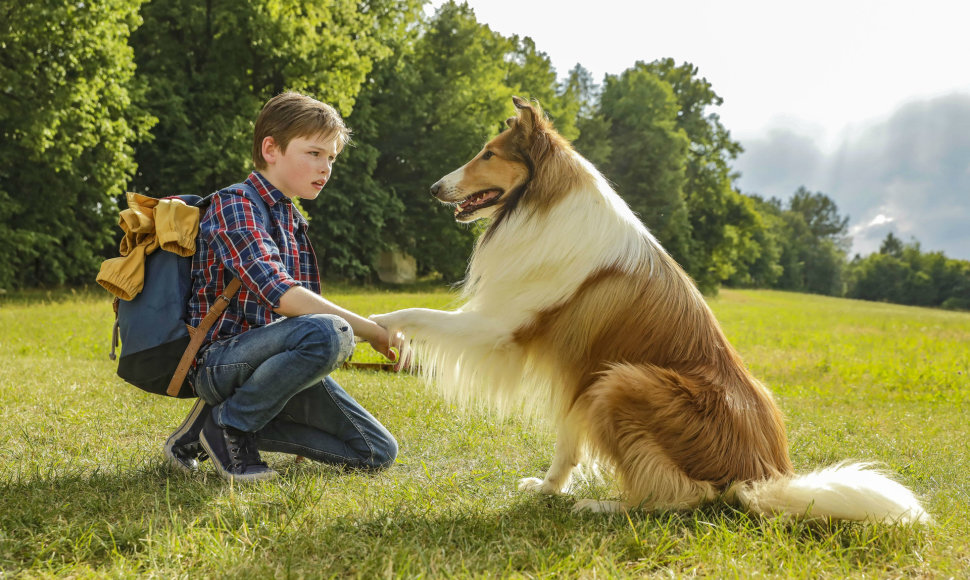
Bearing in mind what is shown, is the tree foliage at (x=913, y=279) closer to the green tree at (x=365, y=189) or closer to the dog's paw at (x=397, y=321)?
the green tree at (x=365, y=189)

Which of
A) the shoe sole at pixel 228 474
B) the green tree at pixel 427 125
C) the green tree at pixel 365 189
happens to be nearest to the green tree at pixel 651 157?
the green tree at pixel 427 125

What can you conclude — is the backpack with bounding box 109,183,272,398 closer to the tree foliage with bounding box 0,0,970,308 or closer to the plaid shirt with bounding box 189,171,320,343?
the plaid shirt with bounding box 189,171,320,343

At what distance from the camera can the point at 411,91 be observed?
26656 millimetres

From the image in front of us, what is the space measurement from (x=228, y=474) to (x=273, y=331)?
74 cm

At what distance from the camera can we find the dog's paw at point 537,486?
11.4ft

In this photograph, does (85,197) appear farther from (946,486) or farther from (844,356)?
(946,486)

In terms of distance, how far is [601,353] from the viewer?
3.21 m

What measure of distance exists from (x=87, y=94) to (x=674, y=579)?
1562 centimetres

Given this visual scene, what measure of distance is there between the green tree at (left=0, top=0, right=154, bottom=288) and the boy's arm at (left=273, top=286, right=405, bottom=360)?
13.3 metres

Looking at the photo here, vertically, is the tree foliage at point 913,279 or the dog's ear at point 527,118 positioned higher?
the tree foliage at point 913,279

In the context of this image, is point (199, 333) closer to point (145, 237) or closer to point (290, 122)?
point (145, 237)

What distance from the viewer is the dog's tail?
268cm

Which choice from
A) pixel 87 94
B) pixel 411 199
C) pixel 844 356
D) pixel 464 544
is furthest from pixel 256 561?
pixel 411 199

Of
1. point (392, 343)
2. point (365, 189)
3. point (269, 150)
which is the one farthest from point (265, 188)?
point (365, 189)
